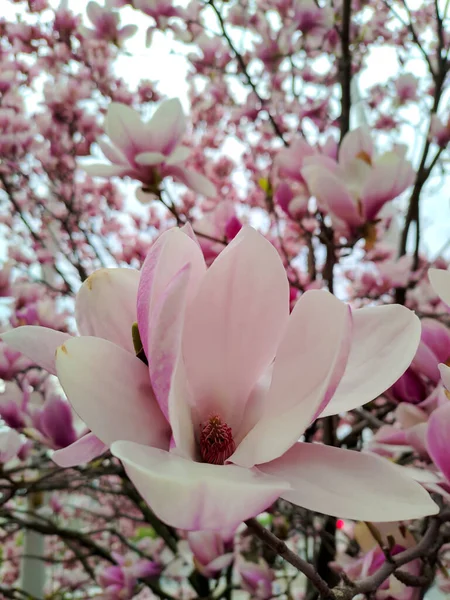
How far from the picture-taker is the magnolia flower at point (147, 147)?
0.67 metres

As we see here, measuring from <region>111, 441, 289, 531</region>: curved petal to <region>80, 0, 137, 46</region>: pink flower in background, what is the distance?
51.2 inches

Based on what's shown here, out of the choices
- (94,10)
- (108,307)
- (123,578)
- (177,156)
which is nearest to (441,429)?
(108,307)

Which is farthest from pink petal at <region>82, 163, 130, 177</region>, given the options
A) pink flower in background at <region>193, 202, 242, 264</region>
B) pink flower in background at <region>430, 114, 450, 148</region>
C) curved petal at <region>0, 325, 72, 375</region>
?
pink flower in background at <region>430, 114, 450, 148</region>

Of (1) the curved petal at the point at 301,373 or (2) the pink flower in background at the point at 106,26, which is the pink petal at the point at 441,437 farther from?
(2) the pink flower in background at the point at 106,26

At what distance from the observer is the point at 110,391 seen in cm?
25

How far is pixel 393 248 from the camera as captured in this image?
169cm

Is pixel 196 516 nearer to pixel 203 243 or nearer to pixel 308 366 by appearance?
pixel 308 366

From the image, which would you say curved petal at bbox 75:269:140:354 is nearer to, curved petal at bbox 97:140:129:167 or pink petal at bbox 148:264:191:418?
pink petal at bbox 148:264:191:418

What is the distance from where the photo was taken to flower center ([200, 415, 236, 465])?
28 cm

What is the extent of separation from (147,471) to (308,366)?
103mm

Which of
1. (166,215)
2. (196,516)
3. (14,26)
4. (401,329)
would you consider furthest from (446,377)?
(166,215)

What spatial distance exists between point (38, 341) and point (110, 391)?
63mm

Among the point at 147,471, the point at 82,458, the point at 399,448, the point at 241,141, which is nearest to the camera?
the point at 147,471

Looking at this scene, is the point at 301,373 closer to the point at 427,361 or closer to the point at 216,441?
the point at 216,441
